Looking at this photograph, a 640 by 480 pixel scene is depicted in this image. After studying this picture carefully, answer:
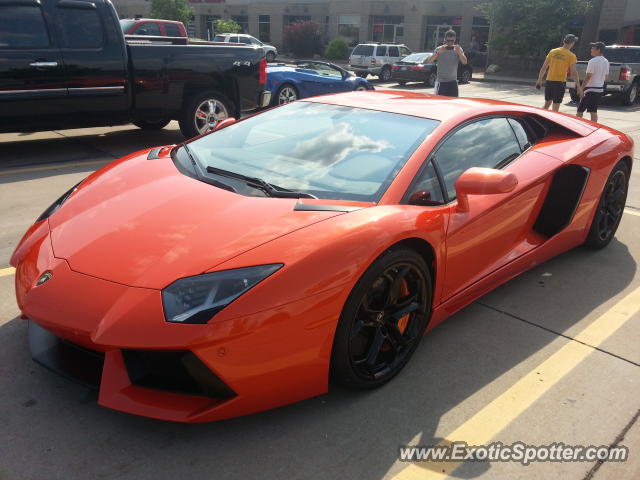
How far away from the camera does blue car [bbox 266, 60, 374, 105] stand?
11.8 meters

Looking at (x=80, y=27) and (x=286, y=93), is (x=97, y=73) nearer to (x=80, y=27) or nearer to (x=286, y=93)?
(x=80, y=27)

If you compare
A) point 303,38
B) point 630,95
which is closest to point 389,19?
point 303,38

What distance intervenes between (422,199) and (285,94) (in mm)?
9652

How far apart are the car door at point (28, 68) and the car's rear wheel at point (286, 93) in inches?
224

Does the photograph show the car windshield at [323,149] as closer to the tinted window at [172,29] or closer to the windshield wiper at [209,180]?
the windshield wiper at [209,180]

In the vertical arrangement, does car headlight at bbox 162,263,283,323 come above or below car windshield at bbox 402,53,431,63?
above

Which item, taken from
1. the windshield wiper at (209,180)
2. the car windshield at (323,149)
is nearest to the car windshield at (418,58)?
the car windshield at (323,149)

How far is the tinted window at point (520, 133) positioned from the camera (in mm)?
3740

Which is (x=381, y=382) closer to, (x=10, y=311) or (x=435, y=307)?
(x=435, y=307)

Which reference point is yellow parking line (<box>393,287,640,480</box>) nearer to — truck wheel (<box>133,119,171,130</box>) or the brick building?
truck wheel (<box>133,119,171,130</box>)

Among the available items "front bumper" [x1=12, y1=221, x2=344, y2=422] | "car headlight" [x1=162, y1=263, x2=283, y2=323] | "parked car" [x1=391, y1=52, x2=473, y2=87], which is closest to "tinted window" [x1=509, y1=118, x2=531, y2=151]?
"front bumper" [x1=12, y1=221, x2=344, y2=422]

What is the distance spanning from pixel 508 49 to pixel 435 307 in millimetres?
28079

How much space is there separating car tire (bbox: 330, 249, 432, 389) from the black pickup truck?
558 centimetres

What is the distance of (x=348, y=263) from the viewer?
2.34 m
